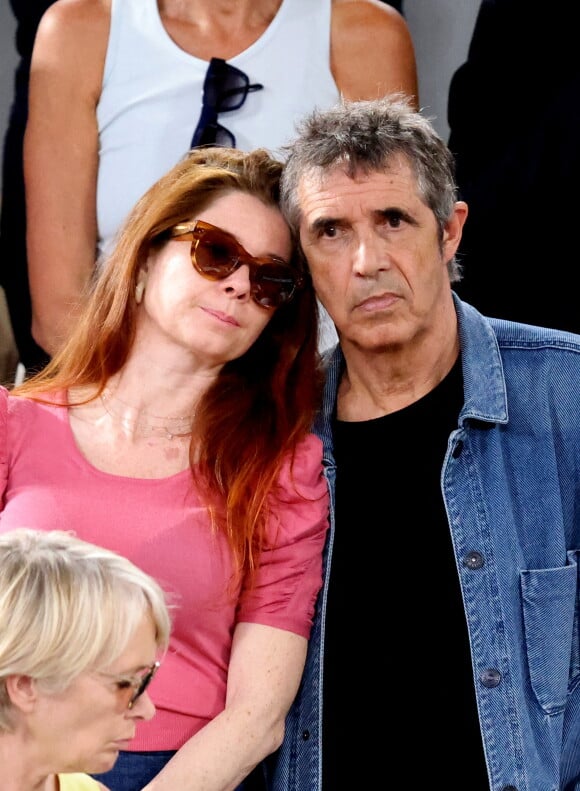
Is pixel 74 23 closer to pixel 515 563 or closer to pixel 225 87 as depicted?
pixel 225 87

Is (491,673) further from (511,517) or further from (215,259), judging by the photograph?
(215,259)

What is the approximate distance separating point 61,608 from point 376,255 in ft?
2.97

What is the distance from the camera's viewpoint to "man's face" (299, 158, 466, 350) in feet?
6.86

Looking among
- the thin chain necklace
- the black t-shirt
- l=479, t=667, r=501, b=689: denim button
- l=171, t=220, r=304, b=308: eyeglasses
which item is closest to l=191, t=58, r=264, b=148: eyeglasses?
l=171, t=220, r=304, b=308: eyeglasses

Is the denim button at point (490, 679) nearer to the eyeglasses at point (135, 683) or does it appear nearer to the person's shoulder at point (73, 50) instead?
the eyeglasses at point (135, 683)

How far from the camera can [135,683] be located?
1494 millimetres

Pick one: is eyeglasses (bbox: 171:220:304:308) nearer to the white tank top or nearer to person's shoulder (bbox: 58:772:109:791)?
the white tank top

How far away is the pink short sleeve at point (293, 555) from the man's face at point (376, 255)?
0.25 m

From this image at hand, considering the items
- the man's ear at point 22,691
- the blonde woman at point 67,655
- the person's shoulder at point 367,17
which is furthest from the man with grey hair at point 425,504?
the man's ear at point 22,691

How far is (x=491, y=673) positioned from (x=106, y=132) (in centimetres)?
124

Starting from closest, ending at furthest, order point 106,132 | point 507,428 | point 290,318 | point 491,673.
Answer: point 491,673 < point 507,428 < point 290,318 < point 106,132

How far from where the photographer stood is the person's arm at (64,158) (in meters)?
2.45

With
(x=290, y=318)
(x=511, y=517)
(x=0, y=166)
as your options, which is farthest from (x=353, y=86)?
(x=511, y=517)

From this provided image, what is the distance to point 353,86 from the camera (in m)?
2.51
